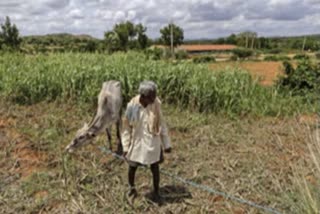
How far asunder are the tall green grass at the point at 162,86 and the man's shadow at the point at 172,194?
284 cm

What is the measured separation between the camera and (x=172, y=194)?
3.65 metres

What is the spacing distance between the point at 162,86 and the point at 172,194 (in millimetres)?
3236

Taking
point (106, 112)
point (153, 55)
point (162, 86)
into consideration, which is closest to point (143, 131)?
point (106, 112)

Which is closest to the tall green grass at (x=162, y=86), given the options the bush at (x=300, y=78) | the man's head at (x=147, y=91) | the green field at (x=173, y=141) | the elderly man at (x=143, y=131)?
the green field at (x=173, y=141)

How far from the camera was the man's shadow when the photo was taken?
11.6ft

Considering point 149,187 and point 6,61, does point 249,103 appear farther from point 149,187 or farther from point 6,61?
point 6,61

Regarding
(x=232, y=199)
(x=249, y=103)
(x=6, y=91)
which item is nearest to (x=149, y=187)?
(x=232, y=199)

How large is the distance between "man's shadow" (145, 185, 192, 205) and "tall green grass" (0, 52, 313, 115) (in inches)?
112

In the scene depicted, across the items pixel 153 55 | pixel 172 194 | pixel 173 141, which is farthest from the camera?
pixel 153 55

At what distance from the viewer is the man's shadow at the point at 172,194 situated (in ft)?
11.6

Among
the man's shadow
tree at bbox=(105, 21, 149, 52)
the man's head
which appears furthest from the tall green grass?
tree at bbox=(105, 21, 149, 52)

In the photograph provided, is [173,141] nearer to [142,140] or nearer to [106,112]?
[106,112]

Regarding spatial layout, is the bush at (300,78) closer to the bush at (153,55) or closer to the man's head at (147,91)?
the bush at (153,55)

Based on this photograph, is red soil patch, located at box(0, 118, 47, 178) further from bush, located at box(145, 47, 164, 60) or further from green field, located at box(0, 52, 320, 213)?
bush, located at box(145, 47, 164, 60)
